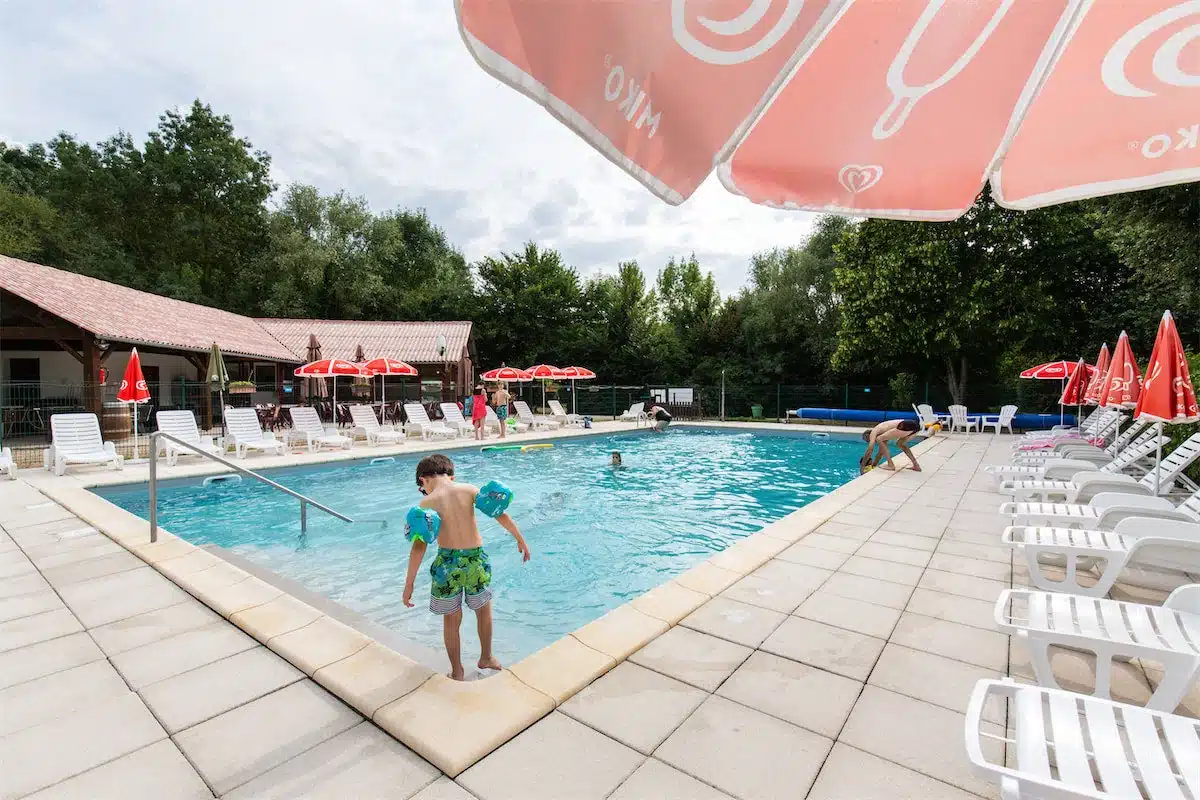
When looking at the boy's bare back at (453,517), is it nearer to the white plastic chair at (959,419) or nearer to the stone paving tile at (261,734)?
the stone paving tile at (261,734)

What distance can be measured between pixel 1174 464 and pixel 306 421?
47.9ft

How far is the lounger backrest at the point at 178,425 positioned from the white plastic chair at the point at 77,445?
31.5 inches

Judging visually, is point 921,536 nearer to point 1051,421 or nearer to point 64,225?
point 1051,421

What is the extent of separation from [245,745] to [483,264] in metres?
31.6

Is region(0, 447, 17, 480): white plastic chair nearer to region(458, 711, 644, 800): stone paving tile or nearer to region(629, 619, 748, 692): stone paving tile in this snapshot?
region(458, 711, 644, 800): stone paving tile

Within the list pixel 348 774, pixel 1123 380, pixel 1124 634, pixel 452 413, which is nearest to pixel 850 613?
pixel 1124 634

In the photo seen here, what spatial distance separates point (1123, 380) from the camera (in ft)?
21.0

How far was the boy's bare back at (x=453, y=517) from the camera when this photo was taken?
2781 millimetres

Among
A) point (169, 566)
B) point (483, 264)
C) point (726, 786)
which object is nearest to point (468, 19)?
point (726, 786)

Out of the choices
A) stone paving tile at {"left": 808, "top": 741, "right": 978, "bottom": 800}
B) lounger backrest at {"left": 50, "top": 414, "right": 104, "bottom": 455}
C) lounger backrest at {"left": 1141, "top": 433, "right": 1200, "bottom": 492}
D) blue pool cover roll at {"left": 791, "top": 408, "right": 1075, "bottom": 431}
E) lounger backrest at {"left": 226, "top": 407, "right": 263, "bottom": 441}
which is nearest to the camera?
stone paving tile at {"left": 808, "top": 741, "right": 978, "bottom": 800}

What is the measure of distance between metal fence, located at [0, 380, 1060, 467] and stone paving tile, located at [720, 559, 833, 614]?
38.5ft

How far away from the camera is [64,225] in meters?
28.9

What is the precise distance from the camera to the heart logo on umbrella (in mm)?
2246

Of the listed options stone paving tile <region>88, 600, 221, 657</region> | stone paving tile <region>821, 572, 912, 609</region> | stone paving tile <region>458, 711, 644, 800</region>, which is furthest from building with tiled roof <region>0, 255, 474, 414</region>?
stone paving tile <region>821, 572, 912, 609</region>
